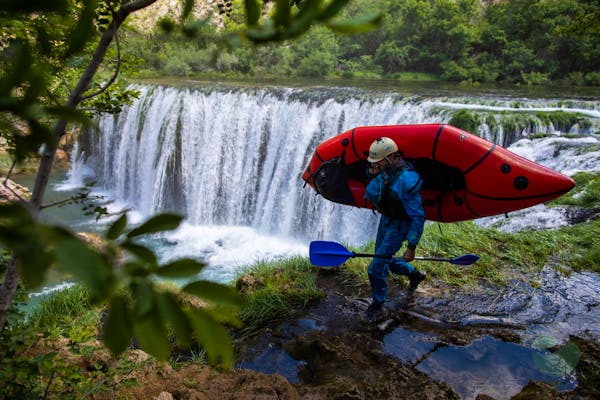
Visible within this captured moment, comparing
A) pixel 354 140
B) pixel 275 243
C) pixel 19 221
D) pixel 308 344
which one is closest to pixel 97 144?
pixel 275 243

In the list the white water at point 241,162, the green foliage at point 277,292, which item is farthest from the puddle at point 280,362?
the white water at point 241,162

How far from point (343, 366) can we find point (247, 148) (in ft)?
27.5

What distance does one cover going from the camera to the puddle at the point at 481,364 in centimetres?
275

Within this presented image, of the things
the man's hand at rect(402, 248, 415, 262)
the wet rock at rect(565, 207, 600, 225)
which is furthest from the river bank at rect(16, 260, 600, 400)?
the wet rock at rect(565, 207, 600, 225)

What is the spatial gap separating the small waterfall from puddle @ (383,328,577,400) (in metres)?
5.38

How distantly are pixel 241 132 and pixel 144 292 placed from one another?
1072 cm

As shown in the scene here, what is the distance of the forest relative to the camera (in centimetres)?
1916

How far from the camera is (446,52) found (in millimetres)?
22344

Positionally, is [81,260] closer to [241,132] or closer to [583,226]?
[583,226]

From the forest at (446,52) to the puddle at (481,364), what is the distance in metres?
16.2

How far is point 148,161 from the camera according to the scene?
1240cm

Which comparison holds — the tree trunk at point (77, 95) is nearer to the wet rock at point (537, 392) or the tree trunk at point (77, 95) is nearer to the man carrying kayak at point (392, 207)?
the man carrying kayak at point (392, 207)

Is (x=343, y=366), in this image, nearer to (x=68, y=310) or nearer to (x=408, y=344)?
(x=408, y=344)

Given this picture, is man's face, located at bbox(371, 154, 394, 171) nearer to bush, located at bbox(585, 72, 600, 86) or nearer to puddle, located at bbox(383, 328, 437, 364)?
puddle, located at bbox(383, 328, 437, 364)
